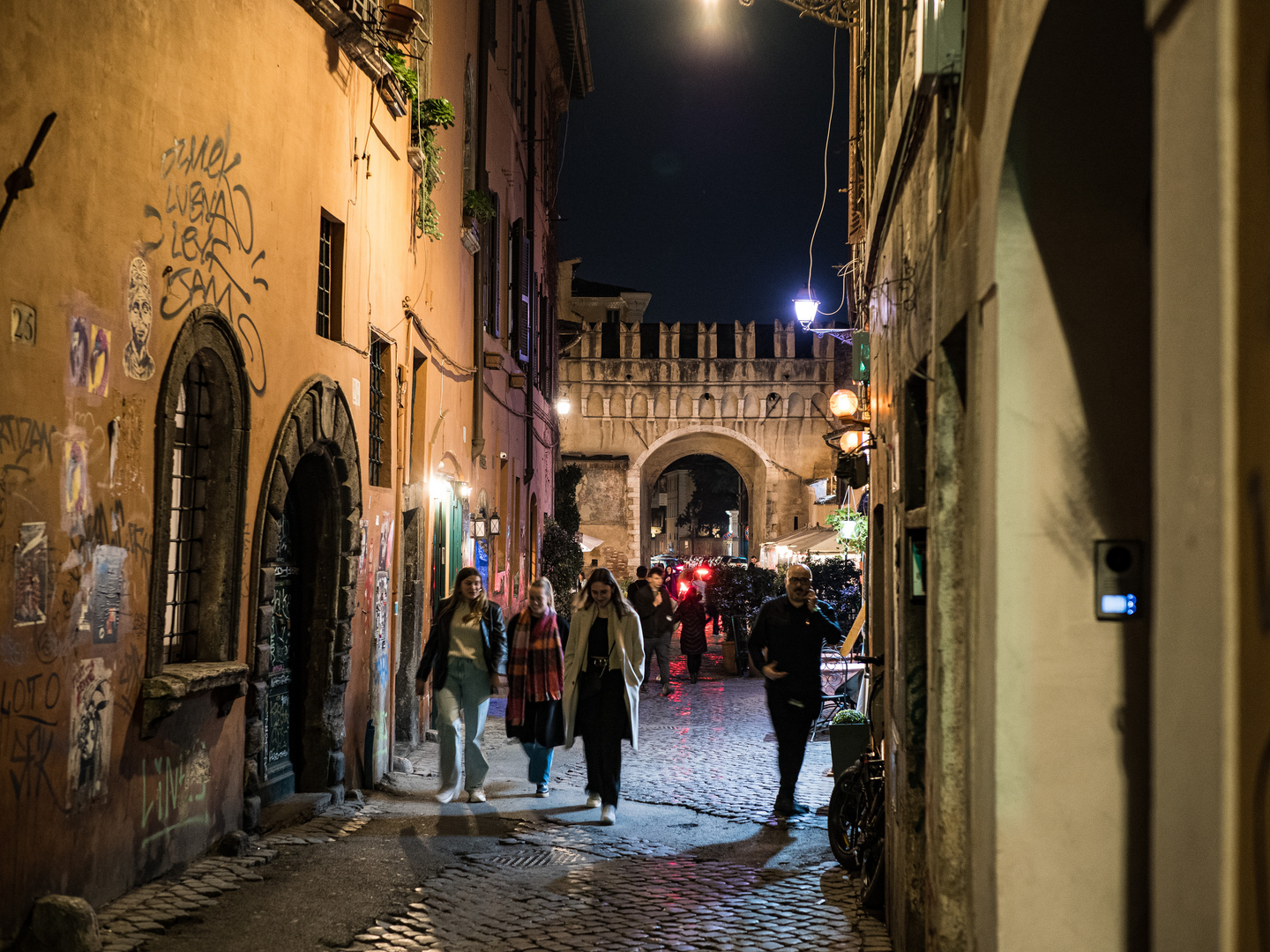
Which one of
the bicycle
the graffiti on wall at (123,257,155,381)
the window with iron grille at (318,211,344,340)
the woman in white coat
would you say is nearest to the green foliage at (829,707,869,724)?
the bicycle

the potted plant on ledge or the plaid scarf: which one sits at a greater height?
the plaid scarf

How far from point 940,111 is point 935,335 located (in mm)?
769

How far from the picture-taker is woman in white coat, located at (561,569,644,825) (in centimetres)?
827

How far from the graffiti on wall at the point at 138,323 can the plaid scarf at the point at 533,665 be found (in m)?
3.82

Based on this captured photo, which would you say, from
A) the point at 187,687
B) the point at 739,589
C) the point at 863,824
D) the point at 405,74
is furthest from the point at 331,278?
the point at 739,589

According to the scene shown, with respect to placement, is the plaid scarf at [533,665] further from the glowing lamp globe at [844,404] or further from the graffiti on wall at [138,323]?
the glowing lamp globe at [844,404]

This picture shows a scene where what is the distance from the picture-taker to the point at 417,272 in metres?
11.5

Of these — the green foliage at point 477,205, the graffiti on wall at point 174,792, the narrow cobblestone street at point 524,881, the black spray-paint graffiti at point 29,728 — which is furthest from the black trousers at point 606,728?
the green foliage at point 477,205

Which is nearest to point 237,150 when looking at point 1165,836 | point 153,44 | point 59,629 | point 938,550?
point 153,44

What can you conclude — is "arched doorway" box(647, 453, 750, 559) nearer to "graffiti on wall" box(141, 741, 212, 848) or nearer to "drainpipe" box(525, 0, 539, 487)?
"drainpipe" box(525, 0, 539, 487)

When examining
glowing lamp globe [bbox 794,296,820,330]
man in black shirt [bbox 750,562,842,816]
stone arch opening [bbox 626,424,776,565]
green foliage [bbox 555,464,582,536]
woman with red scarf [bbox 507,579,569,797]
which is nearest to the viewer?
man in black shirt [bbox 750,562,842,816]

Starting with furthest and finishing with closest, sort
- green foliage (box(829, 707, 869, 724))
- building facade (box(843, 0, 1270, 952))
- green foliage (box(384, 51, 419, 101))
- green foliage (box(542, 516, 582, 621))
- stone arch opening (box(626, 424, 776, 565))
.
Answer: stone arch opening (box(626, 424, 776, 565)), green foliage (box(542, 516, 582, 621)), green foliage (box(384, 51, 419, 101)), green foliage (box(829, 707, 869, 724)), building facade (box(843, 0, 1270, 952))

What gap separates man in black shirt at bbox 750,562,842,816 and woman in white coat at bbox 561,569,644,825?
90cm

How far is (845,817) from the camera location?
6.91 m
